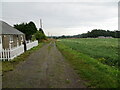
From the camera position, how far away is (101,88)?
6023mm

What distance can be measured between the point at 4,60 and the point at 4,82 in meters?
6.50

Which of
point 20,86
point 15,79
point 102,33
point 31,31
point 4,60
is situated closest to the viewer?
point 20,86

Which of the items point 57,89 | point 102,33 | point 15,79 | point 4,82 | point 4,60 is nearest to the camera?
point 57,89

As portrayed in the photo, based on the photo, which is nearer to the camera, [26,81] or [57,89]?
[57,89]

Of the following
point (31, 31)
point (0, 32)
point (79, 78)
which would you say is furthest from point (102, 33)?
A: point (79, 78)

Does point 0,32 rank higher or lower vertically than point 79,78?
higher

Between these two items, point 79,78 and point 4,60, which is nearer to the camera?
point 79,78

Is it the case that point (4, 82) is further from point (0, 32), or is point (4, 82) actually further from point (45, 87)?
point (0, 32)

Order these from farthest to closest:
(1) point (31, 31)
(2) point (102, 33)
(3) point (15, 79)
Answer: (2) point (102, 33), (1) point (31, 31), (3) point (15, 79)

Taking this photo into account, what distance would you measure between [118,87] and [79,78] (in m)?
1.85

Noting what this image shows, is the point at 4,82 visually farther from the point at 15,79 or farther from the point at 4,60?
the point at 4,60

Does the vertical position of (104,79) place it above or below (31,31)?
below

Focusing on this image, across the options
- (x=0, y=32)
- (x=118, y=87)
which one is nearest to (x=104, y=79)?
(x=118, y=87)

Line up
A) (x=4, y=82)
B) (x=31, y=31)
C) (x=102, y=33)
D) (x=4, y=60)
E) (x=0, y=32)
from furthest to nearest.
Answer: (x=102, y=33), (x=31, y=31), (x=0, y=32), (x=4, y=60), (x=4, y=82)
